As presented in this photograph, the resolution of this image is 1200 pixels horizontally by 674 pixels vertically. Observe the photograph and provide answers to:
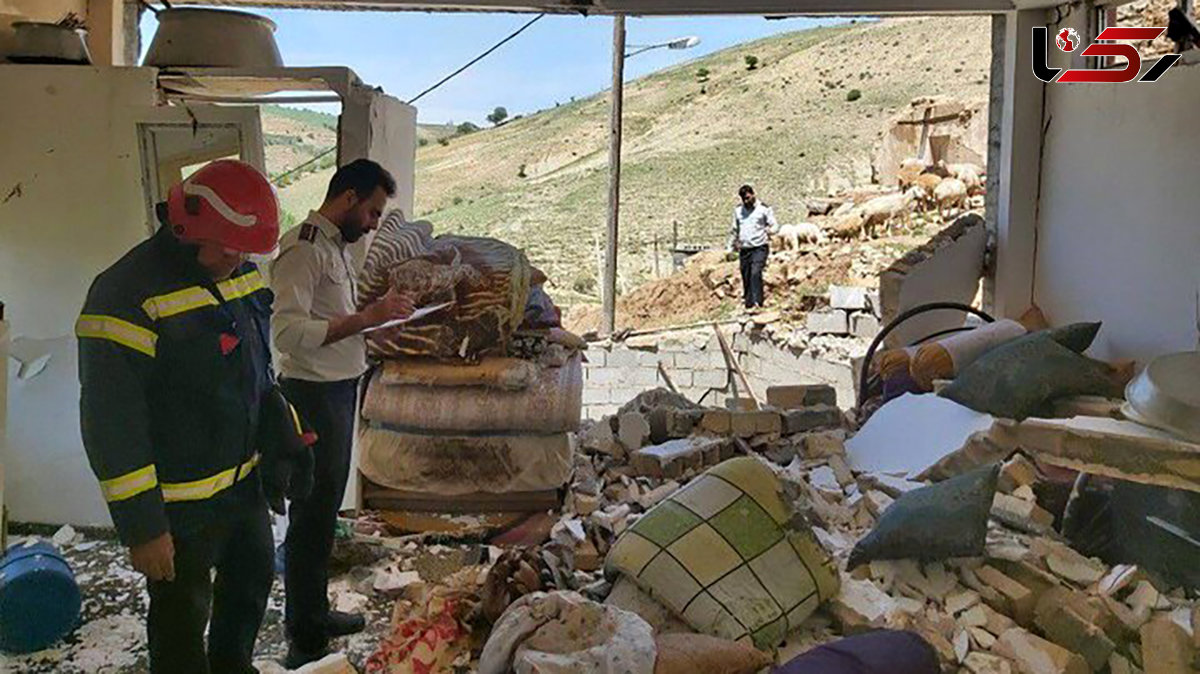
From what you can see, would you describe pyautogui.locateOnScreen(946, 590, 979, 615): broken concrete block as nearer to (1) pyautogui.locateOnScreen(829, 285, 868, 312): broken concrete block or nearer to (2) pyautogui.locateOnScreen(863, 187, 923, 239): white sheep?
(1) pyautogui.locateOnScreen(829, 285, 868, 312): broken concrete block

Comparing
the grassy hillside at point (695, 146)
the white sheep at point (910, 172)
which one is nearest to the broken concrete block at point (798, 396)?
the white sheep at point (910, 172)

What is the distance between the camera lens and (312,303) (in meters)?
2.98

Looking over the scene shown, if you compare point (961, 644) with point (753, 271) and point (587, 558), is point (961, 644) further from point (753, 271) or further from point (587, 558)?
→ point (753, 271)

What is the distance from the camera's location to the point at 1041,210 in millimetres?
6121

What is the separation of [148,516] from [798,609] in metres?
1.87

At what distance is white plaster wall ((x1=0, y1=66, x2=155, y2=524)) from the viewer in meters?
4.39

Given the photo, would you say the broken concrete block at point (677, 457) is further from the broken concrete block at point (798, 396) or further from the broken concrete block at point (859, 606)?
the broken concrete block at point (859, 606)

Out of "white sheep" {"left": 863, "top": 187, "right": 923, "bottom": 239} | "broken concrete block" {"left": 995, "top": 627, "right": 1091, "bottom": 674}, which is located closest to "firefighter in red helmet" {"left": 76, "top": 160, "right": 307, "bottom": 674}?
"broken concrete block" {"left": 995, "top": 627, "right": 1091, "bottom": 674}

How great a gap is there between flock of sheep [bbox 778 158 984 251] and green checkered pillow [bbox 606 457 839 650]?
410 inches

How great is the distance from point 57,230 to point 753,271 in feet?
25.8

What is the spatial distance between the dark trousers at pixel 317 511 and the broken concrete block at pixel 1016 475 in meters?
2.52

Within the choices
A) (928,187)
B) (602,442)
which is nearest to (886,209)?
(928,187)

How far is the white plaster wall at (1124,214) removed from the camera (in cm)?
476

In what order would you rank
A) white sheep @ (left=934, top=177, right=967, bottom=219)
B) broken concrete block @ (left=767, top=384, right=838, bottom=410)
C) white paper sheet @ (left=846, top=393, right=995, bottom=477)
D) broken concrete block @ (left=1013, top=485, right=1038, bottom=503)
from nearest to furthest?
broken concrete block @ (left=1013, top=485, right=1038, bottom=503)
white paper sheet @ (left=846, top=393, right=995, bottom=477)
broken concrete block @ (left=767, top=384, right=838, bottom=410)
white sheep @ (left=934, top=177, right=967, bottom=219)
